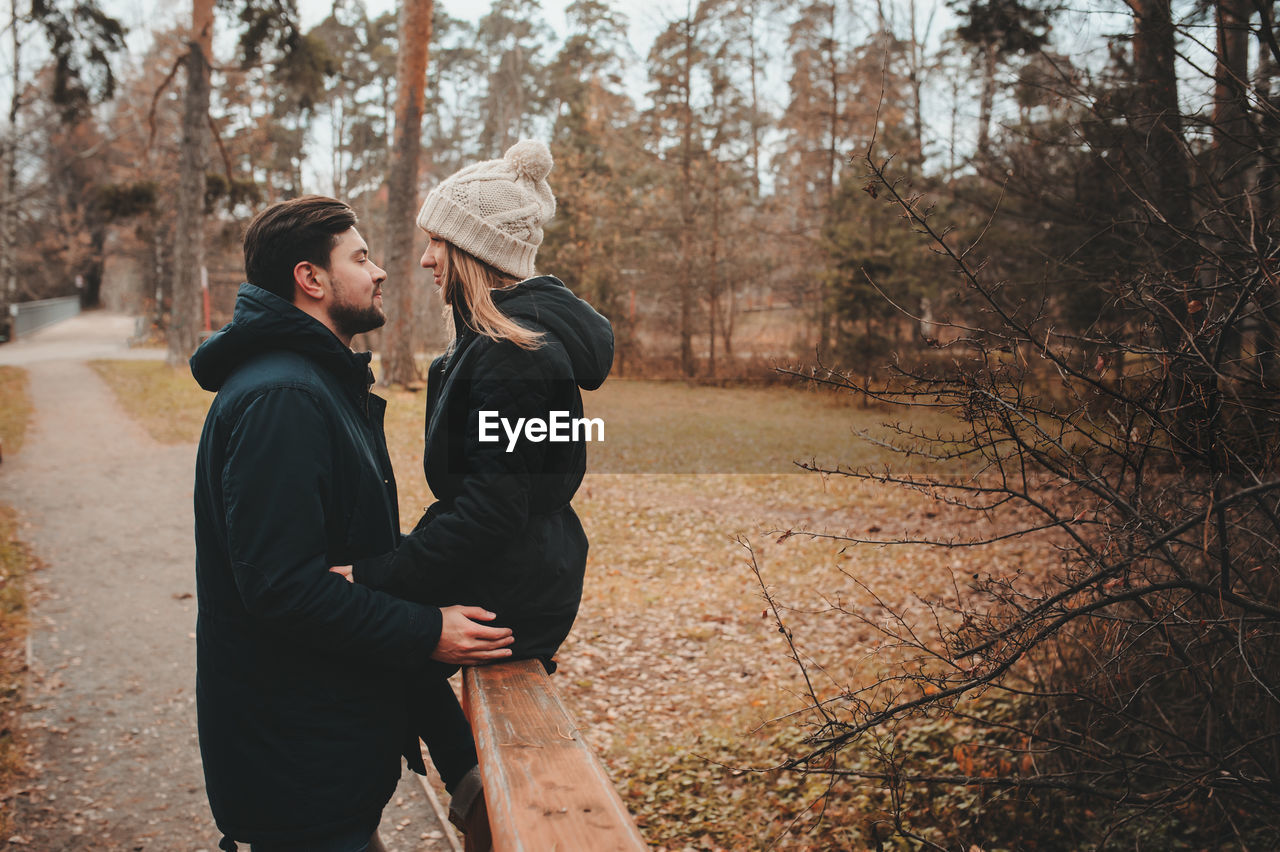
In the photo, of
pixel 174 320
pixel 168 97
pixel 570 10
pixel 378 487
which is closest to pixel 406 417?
pixel 174 320

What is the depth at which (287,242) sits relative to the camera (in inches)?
83.2

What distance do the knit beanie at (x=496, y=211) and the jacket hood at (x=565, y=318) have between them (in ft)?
0.40

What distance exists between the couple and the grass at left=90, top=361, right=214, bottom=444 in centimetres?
999

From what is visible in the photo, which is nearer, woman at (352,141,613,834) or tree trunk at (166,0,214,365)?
woman at (352,141,613,834)

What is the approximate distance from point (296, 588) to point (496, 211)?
3.62 ft

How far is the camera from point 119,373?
1966 centimetres

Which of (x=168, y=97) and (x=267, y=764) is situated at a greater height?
(x=168, y=97)

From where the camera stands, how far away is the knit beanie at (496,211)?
2305 mm

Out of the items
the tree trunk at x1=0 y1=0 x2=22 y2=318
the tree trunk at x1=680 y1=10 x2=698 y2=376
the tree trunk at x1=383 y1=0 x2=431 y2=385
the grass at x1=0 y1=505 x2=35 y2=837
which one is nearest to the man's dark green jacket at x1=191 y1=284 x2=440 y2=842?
the grass at x1=0 y1=505 x2=35 y2=837

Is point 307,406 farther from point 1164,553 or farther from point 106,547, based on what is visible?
point 106,547

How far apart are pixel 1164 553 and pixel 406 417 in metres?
14.0

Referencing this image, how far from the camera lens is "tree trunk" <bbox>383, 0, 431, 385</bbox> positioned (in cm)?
1541

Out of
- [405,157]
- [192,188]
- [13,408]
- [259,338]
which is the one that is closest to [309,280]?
[259,338]

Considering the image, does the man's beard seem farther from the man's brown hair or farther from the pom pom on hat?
the pom pom on hat
